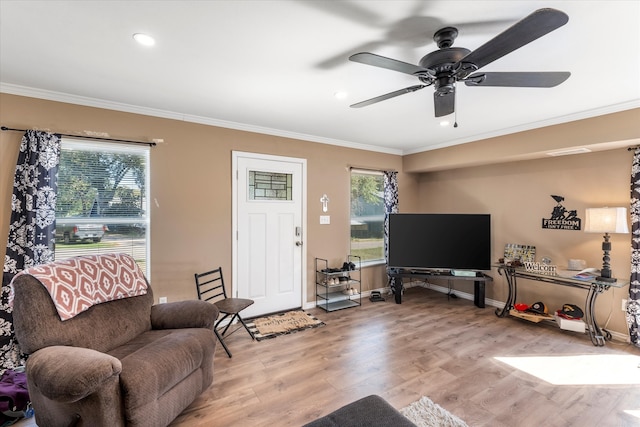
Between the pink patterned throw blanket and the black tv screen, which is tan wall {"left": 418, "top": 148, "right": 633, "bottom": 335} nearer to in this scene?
the black tv screen

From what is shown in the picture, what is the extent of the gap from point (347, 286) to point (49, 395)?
3572 mm

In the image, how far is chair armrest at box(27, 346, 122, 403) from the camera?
145cm

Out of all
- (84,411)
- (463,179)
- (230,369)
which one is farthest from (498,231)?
(84,411)

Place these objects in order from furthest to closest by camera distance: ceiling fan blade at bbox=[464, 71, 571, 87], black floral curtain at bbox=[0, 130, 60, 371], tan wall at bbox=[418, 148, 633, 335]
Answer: tan wall at bbox=[418, 148, 633, 335], black floral curtain at bbox=[0, 130, 60, 371], ceiling fan blade at bbox=[464, 71, 571, 87]

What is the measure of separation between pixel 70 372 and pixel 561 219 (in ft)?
16.2

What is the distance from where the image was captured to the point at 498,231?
14.5ft

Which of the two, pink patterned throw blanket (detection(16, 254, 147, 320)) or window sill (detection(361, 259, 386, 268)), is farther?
window sill (detection(361, 259, 386, 268))

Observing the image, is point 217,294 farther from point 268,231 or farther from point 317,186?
point 317,186

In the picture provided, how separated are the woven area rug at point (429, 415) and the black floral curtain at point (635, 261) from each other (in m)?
2.60

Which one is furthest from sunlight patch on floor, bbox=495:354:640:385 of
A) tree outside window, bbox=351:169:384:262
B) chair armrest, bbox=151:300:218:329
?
chair armrest, bbox=151:300:218:329

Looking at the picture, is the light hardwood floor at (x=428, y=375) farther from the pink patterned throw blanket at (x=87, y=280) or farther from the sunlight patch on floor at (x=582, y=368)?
the pink patterned throw blanket at (x=87, y=280)

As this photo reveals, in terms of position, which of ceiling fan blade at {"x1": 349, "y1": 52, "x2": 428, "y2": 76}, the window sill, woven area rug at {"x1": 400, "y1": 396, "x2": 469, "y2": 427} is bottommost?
woven area rug at {"x1": 400, "y1": 396, "x2": 469, "y2": 427}

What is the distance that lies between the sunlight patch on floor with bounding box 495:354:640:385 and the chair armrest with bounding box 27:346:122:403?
3178 millimetres

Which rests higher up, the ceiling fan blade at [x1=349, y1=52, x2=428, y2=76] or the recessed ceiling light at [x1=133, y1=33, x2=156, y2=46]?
the recessed ceiling light at [x1=133, y1=33, x2=156, y2=46]
